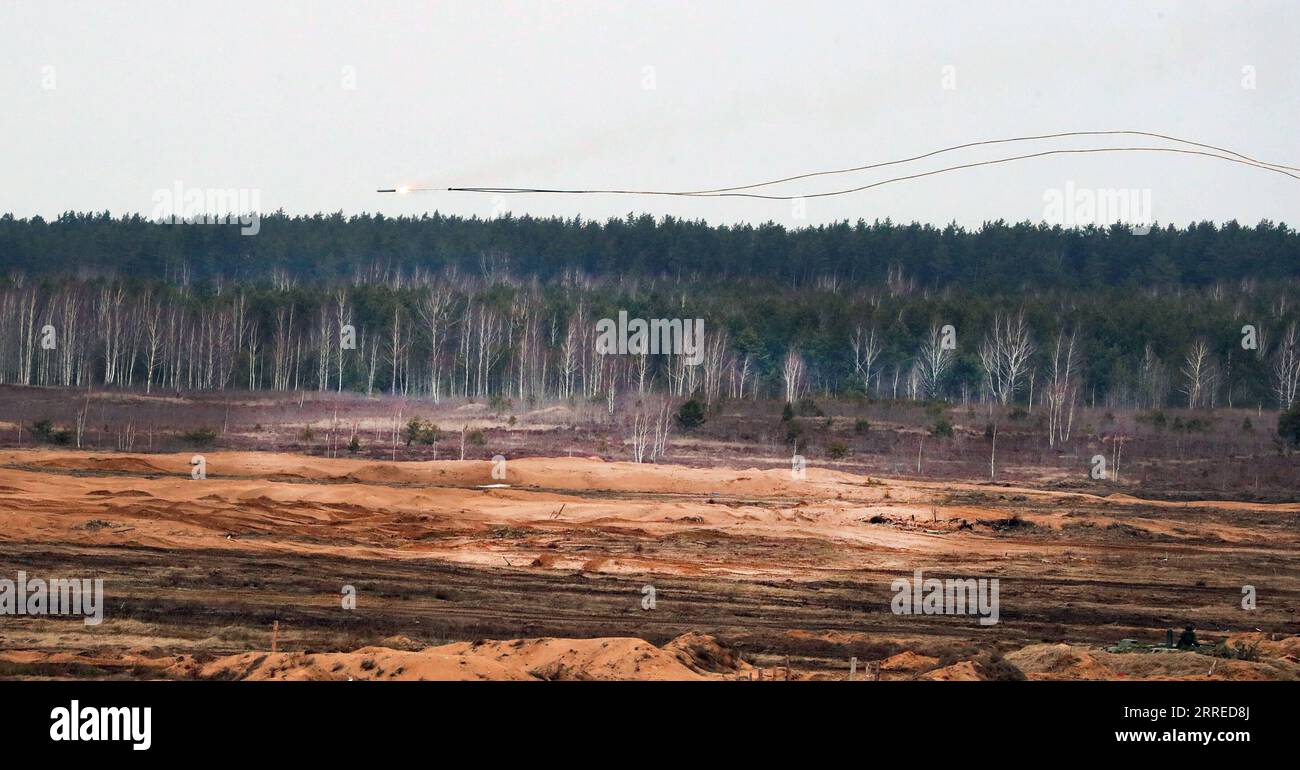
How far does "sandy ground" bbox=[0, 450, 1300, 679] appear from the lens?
16438mm

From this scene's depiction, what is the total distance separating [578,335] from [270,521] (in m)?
48.4

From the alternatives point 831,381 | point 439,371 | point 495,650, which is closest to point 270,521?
point 495,650

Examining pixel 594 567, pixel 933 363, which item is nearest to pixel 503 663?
pixel 594 567

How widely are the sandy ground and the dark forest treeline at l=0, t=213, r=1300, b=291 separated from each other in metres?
70.2

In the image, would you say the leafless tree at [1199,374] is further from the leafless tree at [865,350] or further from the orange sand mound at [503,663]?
the orange sand mound at [503,663]

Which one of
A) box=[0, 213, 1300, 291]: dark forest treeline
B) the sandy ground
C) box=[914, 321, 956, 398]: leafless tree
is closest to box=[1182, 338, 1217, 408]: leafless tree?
box=[914, 321, 956, 398]: leafless tree

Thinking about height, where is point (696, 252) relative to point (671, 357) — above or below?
above

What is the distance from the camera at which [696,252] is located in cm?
11188

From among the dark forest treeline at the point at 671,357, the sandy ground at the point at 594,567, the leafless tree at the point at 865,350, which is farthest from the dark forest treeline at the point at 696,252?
the sandy ground at the point at 594,567

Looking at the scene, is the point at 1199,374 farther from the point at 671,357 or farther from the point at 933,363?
the point at 671,357

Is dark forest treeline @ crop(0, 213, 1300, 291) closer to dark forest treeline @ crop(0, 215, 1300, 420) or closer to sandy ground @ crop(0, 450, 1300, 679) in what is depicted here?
dark forest treeline @ crop(0, 215, 1300, 420)

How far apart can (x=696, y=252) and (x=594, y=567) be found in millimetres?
89095

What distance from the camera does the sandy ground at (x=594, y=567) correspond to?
1644cm

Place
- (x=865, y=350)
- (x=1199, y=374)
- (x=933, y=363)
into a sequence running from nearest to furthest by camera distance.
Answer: (x=1199, y=374), (x=933, y=363), (x=865, y=350)
